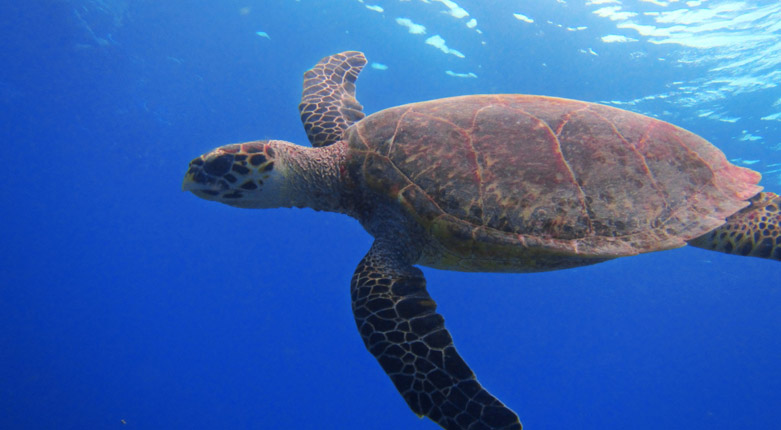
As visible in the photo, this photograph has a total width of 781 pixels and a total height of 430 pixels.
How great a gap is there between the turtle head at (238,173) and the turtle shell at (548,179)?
771mm

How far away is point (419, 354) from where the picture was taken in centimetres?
239

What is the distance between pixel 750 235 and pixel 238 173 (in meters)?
4.45

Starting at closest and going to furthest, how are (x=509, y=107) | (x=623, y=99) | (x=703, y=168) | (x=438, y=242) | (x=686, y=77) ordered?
(x=438, y=242)
(x=703, y=168)
(x=509, y=107)
(x=686, y=77)
(x=623, y=99)

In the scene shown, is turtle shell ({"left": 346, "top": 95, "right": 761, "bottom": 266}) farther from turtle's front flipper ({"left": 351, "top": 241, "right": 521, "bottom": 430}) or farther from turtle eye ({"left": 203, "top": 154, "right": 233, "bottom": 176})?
turtle eye ({"left": 203, "top": 154, "right": 233, "bottom": 176})

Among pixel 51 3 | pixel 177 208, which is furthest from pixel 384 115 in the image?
pixel 177 208

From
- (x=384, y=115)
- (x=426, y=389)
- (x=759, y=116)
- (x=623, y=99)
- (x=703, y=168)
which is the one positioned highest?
(x=623, y=99)

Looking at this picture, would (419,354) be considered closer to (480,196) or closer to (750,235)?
(480,196)

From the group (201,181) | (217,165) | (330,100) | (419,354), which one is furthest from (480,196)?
(330,100)

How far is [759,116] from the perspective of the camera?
1385cm

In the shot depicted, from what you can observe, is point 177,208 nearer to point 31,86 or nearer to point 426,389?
point 31,86

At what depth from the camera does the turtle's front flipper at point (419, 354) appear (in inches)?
87.4

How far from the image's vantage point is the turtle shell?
8.81 ft

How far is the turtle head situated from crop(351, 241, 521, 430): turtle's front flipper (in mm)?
1301

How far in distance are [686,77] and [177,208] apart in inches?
1711
